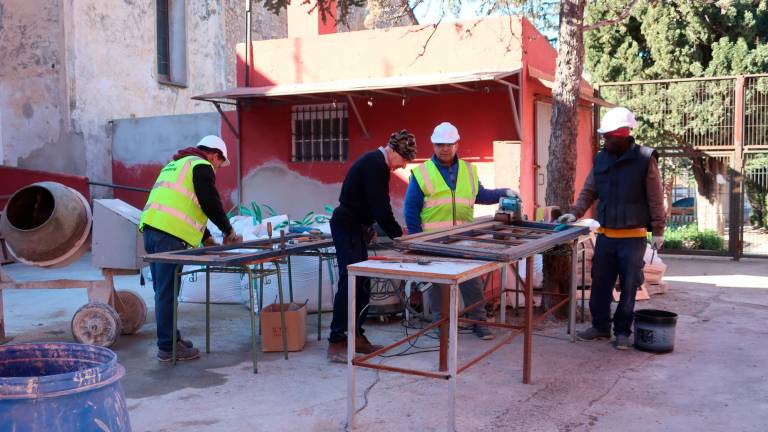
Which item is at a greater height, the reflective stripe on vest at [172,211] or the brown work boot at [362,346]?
the reflective stripe on vest at [172,211]

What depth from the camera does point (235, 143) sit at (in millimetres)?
11242

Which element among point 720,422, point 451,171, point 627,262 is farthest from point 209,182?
point 720,422

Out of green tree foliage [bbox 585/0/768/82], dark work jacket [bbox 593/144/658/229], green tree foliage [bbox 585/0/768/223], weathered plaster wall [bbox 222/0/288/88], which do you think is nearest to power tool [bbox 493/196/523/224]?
dark work jacket [bbox 593/144/658/229]

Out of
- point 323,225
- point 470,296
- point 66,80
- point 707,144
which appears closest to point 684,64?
point 707,144

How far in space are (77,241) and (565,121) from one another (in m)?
4.54

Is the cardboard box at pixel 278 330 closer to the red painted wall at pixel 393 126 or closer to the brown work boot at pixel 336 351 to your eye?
the brown work boot at pixel 336 351

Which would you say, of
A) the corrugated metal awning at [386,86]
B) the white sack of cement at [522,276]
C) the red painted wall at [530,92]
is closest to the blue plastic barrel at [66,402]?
the white sack of cement at [522,276]

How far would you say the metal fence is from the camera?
11359 millimetres

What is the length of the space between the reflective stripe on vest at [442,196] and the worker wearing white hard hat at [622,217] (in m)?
0.83

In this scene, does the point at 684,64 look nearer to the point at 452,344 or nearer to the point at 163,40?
the point at 163,40

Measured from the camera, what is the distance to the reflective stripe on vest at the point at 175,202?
5.25 meters

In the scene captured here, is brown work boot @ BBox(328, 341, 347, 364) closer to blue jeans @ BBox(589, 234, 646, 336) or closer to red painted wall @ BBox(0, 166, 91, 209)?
blue jeans @ BBox(589, 234, 646, 336)

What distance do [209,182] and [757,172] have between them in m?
15.3

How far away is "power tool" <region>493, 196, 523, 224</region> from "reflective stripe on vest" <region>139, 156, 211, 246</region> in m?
2.42
